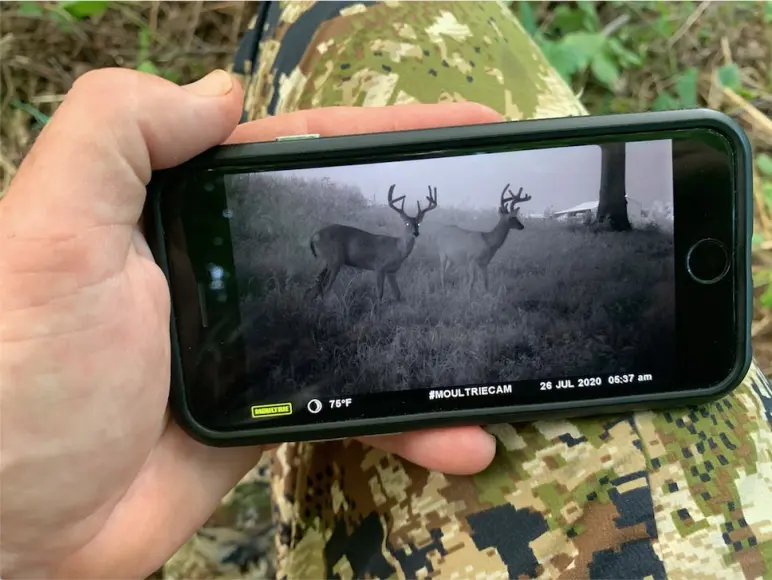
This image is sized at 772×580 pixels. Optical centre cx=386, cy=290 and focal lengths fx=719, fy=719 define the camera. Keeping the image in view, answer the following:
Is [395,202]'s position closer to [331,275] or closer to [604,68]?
[331,275]

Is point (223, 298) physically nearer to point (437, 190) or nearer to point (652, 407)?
point (437, 190)

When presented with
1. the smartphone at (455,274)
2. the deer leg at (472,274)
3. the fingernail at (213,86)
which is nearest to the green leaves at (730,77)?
the smartphone at (455,274)

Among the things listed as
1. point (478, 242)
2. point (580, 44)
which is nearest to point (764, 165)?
point (580, 44)

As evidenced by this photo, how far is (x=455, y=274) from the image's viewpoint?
1.81ft

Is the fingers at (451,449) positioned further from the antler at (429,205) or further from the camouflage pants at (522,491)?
the antler at (429,205)

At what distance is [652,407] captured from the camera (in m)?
0.57

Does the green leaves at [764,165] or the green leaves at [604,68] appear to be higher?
the green leaves at [604,68]

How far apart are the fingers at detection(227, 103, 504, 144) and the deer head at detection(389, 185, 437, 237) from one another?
0.30 feet

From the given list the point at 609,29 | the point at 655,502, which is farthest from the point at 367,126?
the point at 609,29

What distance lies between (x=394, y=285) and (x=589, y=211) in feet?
0.52

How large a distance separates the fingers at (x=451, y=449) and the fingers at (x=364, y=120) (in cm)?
25

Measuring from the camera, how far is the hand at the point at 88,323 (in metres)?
0.46

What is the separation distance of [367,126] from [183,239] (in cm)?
19

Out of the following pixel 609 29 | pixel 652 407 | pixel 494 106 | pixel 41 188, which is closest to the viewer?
pixel 41 188
